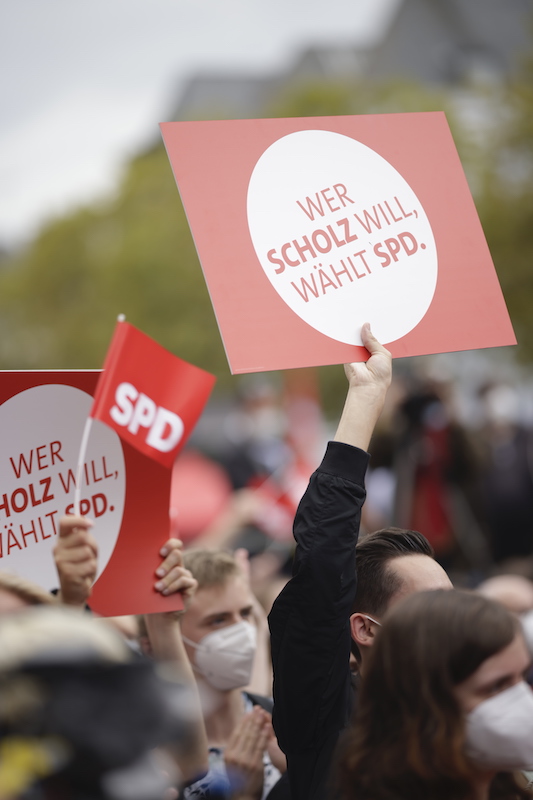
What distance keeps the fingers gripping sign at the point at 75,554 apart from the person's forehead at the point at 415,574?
75cm

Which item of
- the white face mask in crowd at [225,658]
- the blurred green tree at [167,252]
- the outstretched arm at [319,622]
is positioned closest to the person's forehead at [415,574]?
the outstretched arm at [319,622]

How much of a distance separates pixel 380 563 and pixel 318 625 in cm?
34

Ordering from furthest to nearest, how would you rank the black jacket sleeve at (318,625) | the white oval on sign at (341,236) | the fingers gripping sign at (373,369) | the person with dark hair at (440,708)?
the white oval on sign at (341,236) < the fingers gripping sign at (373,369) < the black jacket sleeve at (318,625) < the person with dark hair at (440,708)

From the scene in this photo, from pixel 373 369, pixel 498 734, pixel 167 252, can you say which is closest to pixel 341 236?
pixel 373 369

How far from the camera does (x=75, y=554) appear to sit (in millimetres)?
2434

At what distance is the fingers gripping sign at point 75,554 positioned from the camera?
2412 mm

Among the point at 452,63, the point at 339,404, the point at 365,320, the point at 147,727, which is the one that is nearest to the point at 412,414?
the point at 365,320

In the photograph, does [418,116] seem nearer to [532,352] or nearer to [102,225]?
[532,352]

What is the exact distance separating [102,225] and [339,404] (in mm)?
16639

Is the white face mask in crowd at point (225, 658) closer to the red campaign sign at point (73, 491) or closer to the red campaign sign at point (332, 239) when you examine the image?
the red campaign sign at point (73, 491)

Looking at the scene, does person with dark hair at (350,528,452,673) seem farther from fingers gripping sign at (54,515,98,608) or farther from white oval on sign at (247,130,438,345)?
fingers gripping sign at (54,515,98,608)

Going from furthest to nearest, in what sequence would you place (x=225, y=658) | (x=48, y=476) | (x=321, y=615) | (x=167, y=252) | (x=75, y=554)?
(x=167, y=252) → (x=225, y=658) → (x=48, y=476) → (x=75, y=554) → (x=321, y=615)

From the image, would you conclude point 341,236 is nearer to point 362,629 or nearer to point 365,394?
point 365,394

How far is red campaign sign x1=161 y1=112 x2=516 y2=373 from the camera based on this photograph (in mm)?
2566
